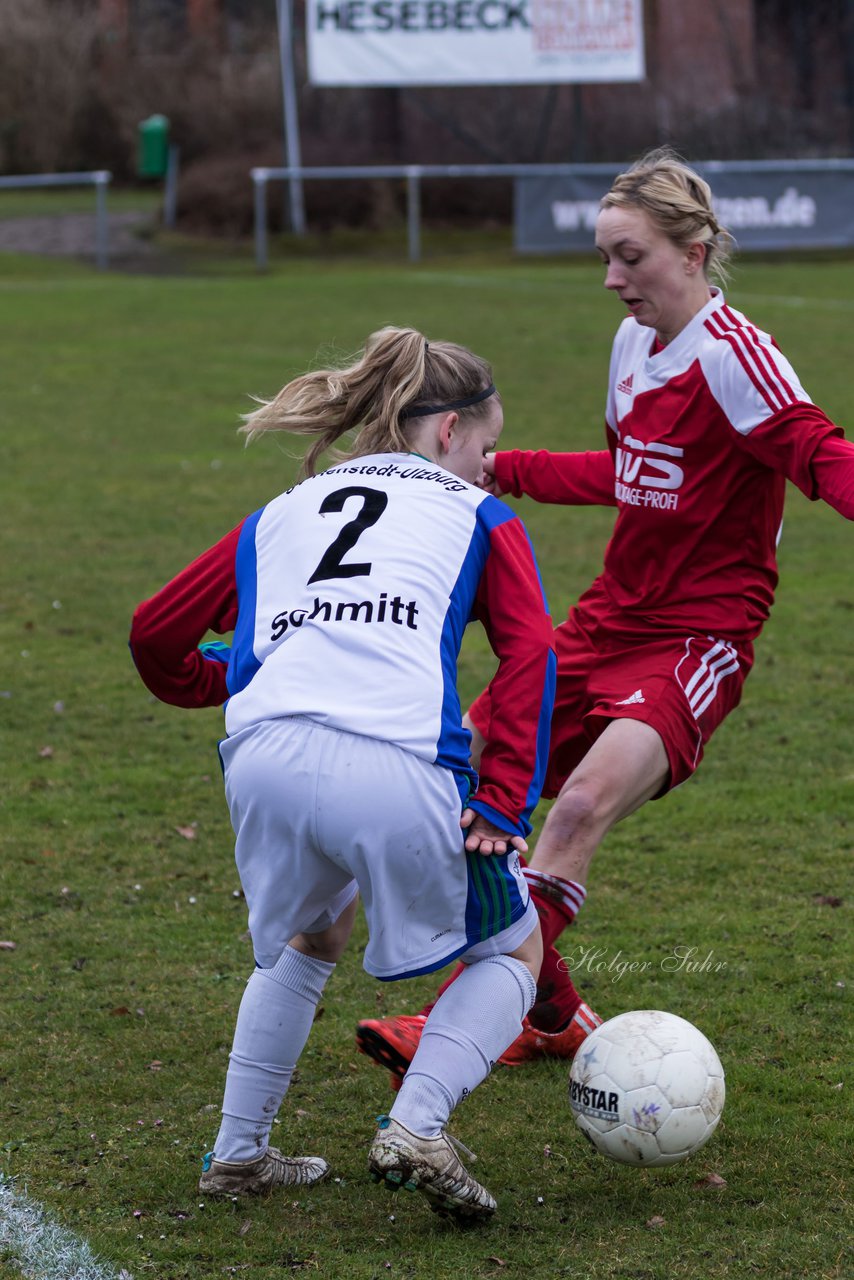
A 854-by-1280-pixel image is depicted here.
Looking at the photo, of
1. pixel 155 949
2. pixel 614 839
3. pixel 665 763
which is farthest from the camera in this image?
pixel 614 839

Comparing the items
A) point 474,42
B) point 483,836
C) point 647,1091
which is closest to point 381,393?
point 483,836

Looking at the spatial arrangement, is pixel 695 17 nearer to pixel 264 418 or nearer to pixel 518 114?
pixel 518 114

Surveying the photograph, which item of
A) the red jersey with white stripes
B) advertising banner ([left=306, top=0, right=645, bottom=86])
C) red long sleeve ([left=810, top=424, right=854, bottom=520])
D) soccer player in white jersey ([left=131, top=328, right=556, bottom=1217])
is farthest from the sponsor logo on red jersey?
advertising banner ([left=306, top=0, right=645, bottom=86])

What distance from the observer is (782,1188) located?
3244 millimetres

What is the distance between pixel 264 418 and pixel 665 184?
4.42ft

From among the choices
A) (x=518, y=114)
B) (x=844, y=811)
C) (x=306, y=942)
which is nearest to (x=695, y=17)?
(x=518, y=114)

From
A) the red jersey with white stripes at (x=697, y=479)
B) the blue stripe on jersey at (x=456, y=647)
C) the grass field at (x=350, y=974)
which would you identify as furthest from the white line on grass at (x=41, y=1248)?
the red jersey with white stripes at (x=697, y=479)

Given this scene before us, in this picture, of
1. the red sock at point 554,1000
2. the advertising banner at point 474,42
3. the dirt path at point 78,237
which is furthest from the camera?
the advertising banner at point 474,42

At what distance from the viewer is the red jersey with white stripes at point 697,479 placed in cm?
388

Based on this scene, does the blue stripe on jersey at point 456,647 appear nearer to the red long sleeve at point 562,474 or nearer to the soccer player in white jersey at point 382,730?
the soccer player in white jersey at point 382,730

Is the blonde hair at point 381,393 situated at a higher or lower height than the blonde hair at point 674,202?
lower

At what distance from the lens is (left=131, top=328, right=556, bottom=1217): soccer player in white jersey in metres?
2.82

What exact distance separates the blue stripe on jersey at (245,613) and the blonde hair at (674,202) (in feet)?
4.72

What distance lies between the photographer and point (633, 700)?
12.8 ft
